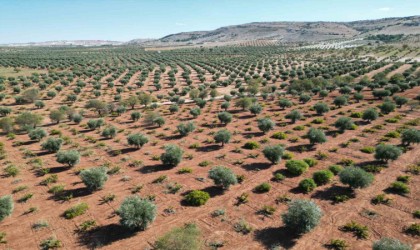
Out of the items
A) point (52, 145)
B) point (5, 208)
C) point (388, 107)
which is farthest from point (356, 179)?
point (52, 145)

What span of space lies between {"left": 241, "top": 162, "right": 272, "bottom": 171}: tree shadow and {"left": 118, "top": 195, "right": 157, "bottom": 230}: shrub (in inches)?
516

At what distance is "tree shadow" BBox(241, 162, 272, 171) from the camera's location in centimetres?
3066

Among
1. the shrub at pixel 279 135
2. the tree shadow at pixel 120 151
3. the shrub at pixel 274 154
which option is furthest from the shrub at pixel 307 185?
the tree shadow at pixel 120 151

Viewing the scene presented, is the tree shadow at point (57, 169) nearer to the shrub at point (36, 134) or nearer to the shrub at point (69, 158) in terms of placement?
the shrub at point (69, 158)

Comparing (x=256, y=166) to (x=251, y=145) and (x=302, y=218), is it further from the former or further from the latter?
(x=302, y=218)

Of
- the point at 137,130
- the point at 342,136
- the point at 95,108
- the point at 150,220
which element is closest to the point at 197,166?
the point at 150,220

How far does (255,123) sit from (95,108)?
3178 centimetres

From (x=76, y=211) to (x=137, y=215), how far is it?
6180 millimetres

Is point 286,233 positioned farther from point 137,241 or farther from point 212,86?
point 212,86

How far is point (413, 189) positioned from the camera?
2519 cm

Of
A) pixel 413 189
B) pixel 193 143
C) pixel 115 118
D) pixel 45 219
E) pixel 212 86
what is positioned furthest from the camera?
pixel 212 86

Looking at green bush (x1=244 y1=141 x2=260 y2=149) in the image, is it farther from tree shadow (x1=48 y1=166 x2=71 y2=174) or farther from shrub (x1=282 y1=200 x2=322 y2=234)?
tree shadow (x1=48 y1=166 x2=71 y2=174)

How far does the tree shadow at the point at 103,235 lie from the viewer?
1897 centimetres

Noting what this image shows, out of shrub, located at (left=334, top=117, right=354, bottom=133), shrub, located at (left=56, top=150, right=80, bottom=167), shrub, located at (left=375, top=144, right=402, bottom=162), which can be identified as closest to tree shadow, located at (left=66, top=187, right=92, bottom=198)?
shrub, located at (left=56, top=150, right=80, bottom=167)
